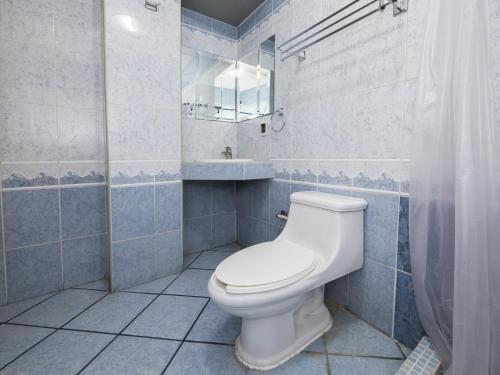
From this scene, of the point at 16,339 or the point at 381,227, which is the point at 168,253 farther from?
the point at 381,227

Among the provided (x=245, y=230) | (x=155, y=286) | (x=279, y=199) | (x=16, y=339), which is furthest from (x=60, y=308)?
(x=279, y=199)

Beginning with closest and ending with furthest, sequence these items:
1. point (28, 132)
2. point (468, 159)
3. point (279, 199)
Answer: point (468, 159) → point (28, 132) → point (279, 199)

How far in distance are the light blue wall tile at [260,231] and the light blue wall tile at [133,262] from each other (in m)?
0.86

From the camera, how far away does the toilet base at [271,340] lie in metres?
1.06

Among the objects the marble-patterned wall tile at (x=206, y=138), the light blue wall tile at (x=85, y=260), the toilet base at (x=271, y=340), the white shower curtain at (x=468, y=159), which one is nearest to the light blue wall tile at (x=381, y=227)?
the white shower curtain at (x=468, y=159)

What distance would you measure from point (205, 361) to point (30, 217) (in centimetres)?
134

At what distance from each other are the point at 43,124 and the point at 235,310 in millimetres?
1572

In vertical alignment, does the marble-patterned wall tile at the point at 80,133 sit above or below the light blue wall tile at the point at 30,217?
above

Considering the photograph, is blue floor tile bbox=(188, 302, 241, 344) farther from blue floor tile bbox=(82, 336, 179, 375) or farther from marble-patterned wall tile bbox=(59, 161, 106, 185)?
marble-patterned wall tile bbox=(59, 161, 106, 185)

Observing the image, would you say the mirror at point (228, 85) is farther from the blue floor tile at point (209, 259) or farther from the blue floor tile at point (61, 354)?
the blue floor tile at point (61, 354)

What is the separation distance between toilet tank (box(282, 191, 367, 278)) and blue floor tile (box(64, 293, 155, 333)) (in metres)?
1.00

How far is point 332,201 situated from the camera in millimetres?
1240

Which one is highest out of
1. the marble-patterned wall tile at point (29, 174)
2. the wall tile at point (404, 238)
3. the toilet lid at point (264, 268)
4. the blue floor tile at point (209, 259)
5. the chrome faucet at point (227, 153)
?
the chrome faucet at point (227, 153)

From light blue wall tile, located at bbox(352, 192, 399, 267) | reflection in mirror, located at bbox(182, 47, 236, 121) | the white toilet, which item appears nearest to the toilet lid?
the white toilet
